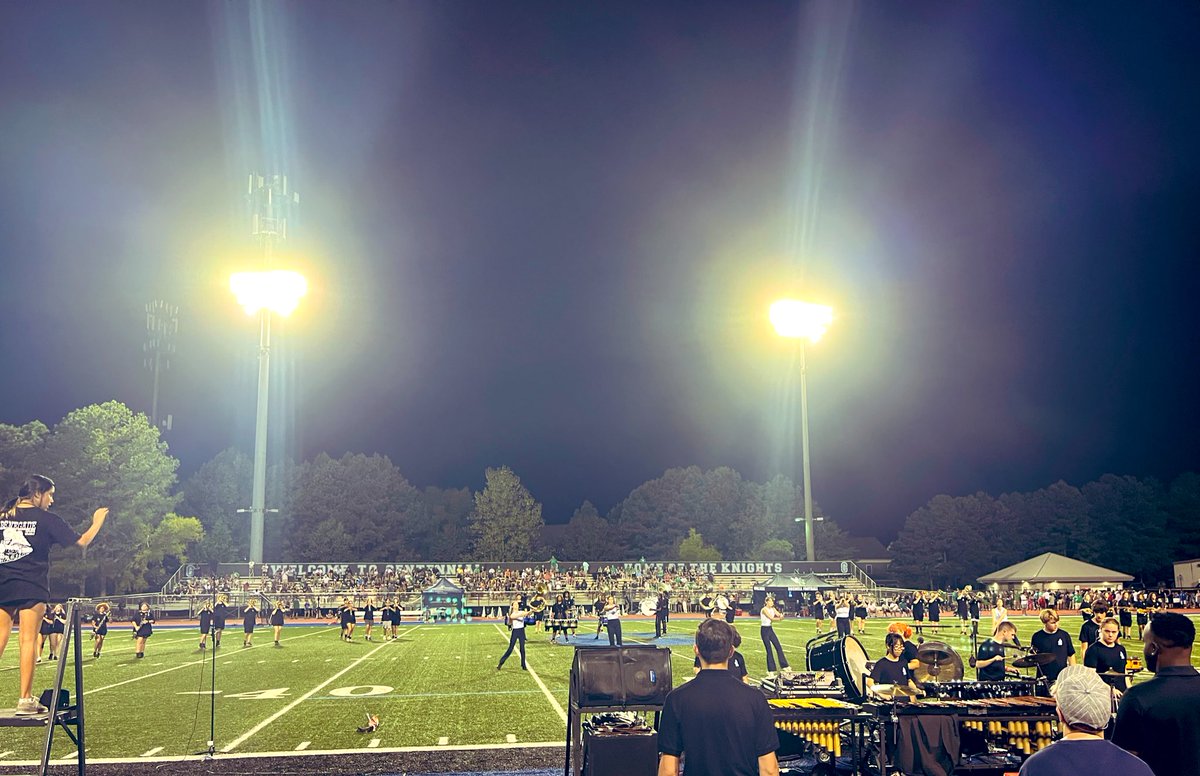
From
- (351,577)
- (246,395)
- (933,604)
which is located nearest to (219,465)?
(246,395)

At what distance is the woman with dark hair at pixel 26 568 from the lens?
7176mm

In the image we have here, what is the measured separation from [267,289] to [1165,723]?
4488cm

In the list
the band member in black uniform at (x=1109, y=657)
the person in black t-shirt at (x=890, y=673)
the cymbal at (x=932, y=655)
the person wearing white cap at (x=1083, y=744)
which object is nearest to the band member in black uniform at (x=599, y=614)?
the person in black t-shirt at (x=890, y=673)

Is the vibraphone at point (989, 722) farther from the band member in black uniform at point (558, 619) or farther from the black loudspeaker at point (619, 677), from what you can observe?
the band member in black uniform at point (558, 619)

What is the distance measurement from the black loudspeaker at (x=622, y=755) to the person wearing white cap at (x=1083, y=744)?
13.7 feet

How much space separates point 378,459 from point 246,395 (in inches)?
642

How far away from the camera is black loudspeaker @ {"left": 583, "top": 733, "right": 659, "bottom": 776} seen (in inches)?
302

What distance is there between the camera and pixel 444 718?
48.7ft

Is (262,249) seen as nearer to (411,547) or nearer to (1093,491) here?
(411,547)

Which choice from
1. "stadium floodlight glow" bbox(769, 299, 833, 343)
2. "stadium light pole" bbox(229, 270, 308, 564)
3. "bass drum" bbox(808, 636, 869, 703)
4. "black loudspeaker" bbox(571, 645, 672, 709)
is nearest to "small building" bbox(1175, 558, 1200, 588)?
"stadium floodlight glow" bbox(769, 299, 833, 343)

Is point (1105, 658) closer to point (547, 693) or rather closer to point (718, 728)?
point (718, 728)

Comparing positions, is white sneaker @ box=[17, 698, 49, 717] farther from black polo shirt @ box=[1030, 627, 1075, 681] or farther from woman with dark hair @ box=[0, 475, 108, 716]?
black polo shirt @ box=[1030, 627, 1075, 681]

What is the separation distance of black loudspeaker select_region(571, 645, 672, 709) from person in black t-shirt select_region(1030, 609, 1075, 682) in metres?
5.67

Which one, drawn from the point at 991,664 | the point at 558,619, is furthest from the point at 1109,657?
the point at 558,619
